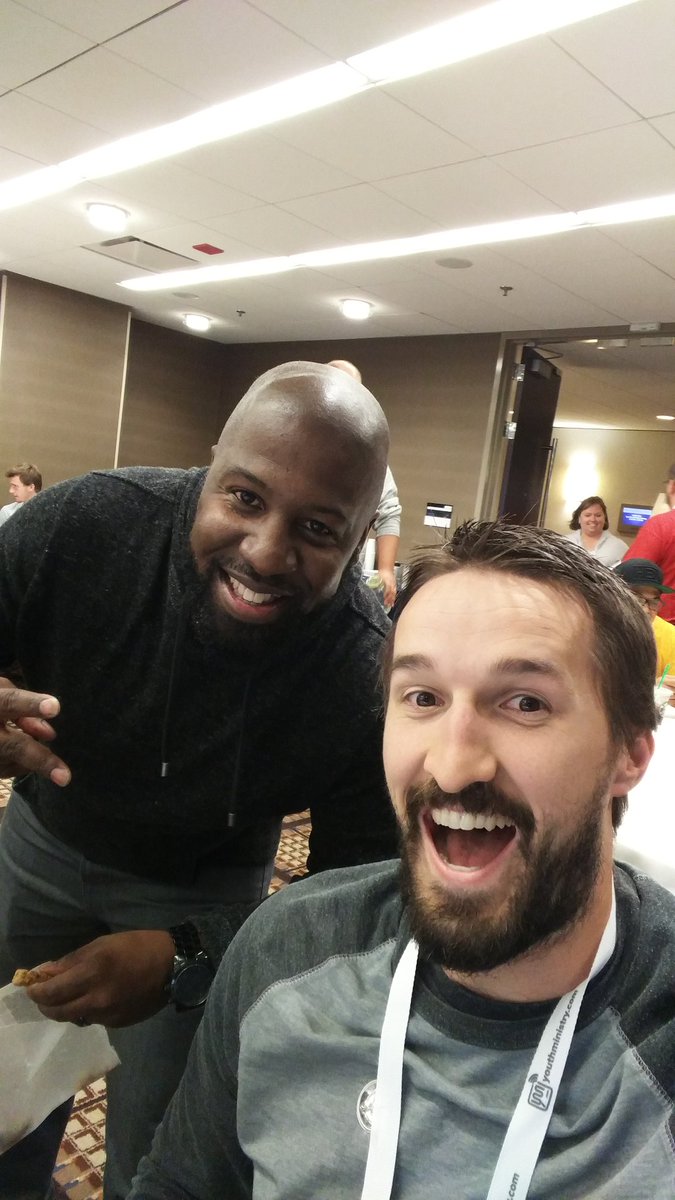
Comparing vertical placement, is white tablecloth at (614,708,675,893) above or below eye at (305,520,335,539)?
below

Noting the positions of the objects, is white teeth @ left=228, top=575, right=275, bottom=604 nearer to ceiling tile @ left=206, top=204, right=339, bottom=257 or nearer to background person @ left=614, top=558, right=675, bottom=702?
background person @ left=614, top=558, right=675, bottom=702

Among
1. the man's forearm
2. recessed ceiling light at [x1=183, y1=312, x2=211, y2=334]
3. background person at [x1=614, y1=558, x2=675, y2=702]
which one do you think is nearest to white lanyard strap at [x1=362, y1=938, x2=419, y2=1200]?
background person at [x1=614, y1=558, x2=675, y2=702]

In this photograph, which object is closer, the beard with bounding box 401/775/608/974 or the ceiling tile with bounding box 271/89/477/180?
the beard with bounding box 401/775/608/974

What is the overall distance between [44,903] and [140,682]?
508 millimetres

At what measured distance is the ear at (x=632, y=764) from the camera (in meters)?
0.89

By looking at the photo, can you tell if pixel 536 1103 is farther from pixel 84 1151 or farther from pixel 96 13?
pixel 96 13

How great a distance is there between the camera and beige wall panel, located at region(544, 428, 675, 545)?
11641 mm

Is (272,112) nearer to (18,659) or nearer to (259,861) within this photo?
(18,659)

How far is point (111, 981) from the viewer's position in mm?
1229

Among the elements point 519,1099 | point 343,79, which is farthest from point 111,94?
point 519,1099

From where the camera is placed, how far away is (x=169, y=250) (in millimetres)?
5914

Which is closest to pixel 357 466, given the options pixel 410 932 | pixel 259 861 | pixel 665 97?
pixel 410 932

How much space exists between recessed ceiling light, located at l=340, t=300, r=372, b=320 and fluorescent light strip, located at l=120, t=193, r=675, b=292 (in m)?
0.78

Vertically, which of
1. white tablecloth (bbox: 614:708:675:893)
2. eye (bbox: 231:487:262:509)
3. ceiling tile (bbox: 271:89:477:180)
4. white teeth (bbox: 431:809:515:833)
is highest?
ceiling tile (bbox: 271:89:477:180)
